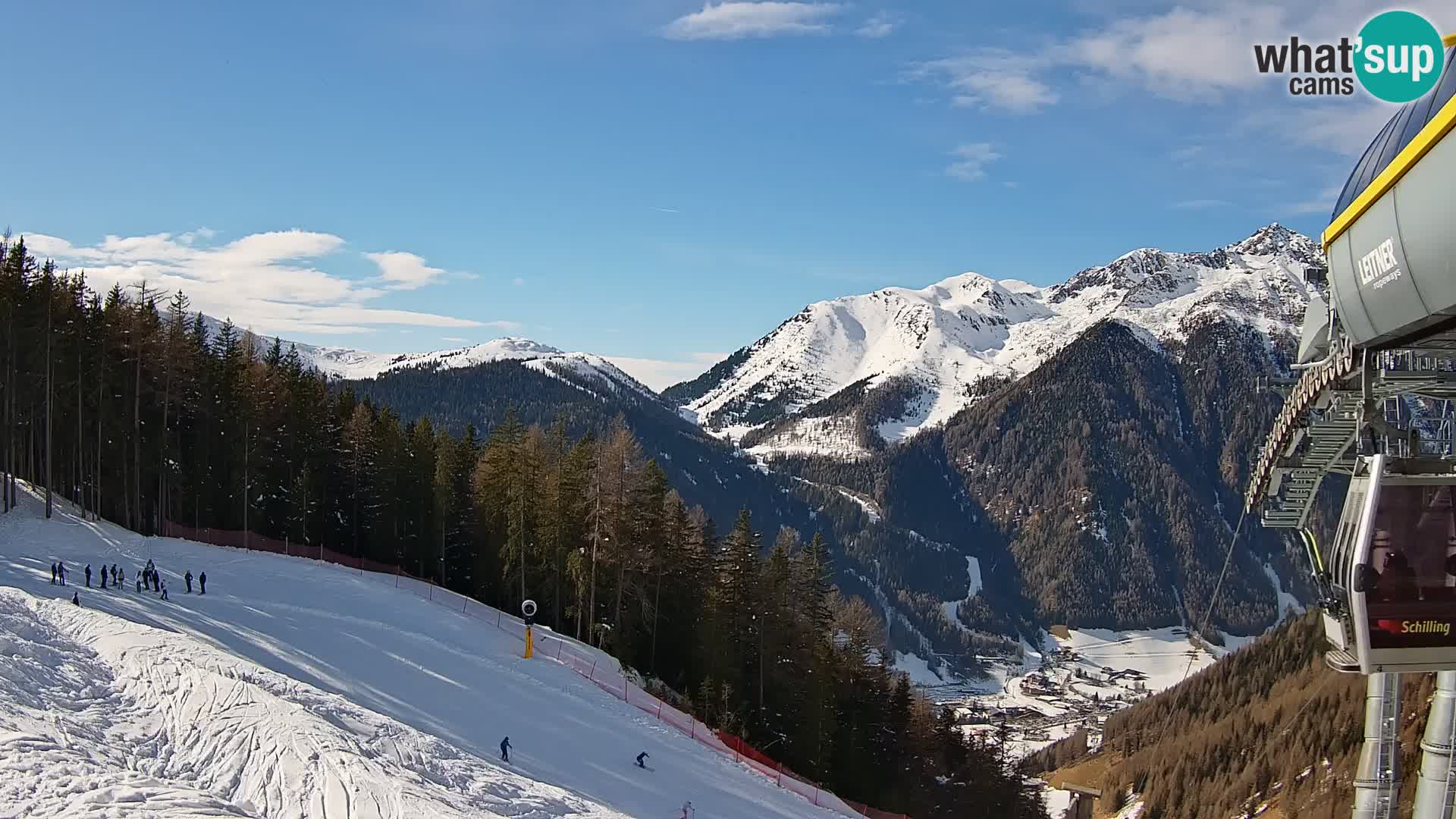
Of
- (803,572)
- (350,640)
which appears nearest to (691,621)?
(803,572)

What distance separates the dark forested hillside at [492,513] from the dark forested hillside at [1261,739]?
43.0 ft

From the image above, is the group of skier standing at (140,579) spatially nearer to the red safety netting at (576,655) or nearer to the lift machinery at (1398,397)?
the red safety netting at (576,655)

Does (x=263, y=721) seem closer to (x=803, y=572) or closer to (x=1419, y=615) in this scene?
(x=1419, y=615)

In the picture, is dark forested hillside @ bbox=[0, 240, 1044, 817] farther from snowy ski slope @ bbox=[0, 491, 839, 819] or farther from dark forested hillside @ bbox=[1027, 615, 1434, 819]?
dark forested hillside @ bbox=[1027, 615, 1434, 819]

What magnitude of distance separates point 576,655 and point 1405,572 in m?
29.4

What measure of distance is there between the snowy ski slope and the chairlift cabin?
14.6 meters

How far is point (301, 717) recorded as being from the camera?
20.0 meters

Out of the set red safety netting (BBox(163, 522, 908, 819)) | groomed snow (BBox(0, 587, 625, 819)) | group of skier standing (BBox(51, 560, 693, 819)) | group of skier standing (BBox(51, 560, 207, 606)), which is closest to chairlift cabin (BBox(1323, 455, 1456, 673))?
groomed snow (BBox(0, 587, 625, 819))

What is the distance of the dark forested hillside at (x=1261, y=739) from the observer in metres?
46.1

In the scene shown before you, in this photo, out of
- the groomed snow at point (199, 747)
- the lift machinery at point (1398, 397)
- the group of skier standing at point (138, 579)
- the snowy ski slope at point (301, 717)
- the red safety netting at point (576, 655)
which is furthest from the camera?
the group of skier standing at point (138, 579)

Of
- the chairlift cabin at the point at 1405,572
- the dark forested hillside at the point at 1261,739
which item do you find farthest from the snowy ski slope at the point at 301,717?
the dark forested hillside at the point at 1261,739

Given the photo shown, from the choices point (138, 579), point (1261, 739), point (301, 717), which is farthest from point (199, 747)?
point (1261, 739)

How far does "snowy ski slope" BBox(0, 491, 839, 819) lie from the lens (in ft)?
55.0

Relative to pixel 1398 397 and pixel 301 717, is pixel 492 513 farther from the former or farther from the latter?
pixel 1398 397
